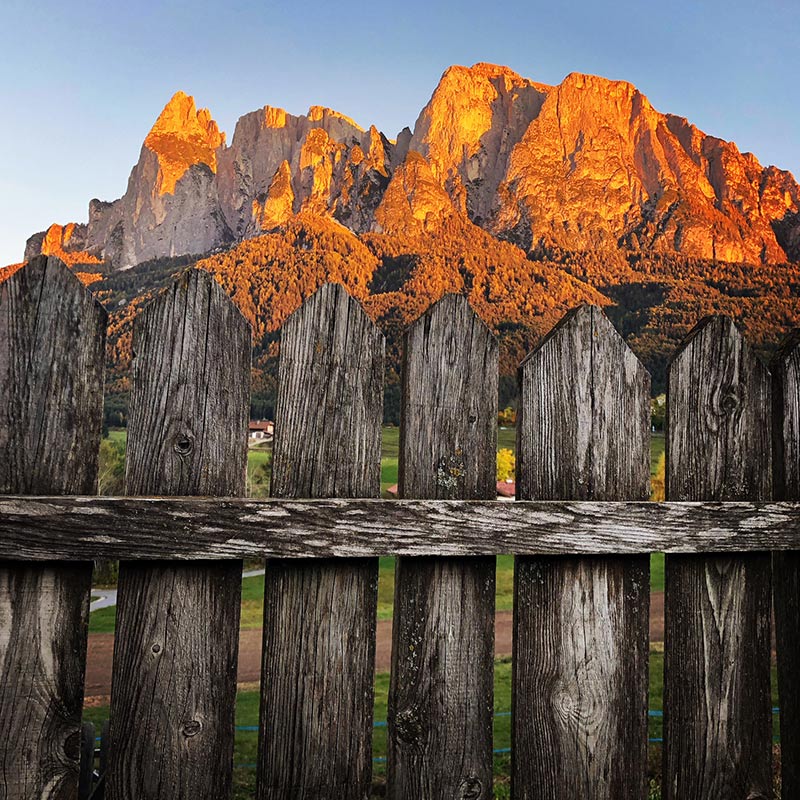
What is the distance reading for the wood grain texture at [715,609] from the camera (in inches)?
38.8

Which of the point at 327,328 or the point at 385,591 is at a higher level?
the point at 327,328

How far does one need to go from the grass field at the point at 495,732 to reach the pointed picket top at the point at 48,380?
263cm

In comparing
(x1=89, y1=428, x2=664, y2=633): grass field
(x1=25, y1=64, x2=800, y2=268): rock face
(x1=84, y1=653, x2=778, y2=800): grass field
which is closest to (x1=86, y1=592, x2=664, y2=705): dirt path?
(x1=89, y1=428, x2=664, y2=633): grass field

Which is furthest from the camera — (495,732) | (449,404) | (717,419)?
(495,732)

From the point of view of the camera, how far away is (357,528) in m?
0.81

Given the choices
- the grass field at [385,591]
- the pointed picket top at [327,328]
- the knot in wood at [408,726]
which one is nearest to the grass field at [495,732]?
the grass field at [385,591]

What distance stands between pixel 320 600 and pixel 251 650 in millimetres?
7105

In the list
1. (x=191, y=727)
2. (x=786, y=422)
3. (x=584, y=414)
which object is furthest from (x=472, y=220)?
(x=191, y=727)

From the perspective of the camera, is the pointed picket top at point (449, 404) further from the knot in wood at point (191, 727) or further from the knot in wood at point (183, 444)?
the knot in wood at point (191, 727)

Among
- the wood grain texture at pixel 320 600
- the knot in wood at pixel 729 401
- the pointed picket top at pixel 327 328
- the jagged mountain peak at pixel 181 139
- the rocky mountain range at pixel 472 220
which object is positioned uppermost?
the jagged mountain peak at pixel 181 139

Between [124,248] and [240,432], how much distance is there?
3100cm

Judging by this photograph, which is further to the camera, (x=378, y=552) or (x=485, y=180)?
(x=485, y=180)

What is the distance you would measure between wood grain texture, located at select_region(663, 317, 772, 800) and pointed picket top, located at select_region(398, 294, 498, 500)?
1.09 feet

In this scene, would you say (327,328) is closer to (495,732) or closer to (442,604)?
(442,604)
